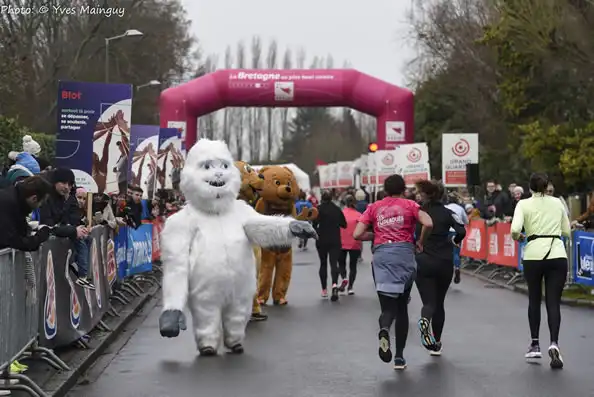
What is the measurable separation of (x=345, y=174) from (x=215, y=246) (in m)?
49.1

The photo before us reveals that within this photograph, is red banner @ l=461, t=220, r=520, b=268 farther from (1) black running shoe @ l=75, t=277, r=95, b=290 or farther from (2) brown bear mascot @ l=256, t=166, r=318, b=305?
(1) black running shoe @ l=75, t=277, r=95, b=290

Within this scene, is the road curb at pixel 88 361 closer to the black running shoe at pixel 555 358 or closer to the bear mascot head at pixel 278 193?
the bear mascot head at pixel 278 193

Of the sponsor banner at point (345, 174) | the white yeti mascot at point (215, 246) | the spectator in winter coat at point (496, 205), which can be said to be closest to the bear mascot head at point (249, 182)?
the white yeti mascot at point (215, 246)

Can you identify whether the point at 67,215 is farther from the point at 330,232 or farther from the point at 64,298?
the point at 330,232

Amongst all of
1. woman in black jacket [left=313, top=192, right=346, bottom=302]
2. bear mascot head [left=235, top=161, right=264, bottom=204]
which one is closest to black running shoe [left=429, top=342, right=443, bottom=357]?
bear mascot head [left=235, top=161, right=264, bottom=204]

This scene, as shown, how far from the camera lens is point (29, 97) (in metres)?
42.2

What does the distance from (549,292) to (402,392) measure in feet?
7.31

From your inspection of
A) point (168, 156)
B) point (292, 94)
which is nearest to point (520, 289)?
point (168, 156)

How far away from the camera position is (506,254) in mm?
22109

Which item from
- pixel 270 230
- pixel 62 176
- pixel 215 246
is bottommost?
pixel 215 246

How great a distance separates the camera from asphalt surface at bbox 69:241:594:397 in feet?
32.0

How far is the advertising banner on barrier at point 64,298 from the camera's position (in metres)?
10.3

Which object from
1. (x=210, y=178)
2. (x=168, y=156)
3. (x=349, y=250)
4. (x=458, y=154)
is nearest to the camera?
(x=210, y=178)

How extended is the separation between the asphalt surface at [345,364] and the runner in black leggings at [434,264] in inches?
15.3
